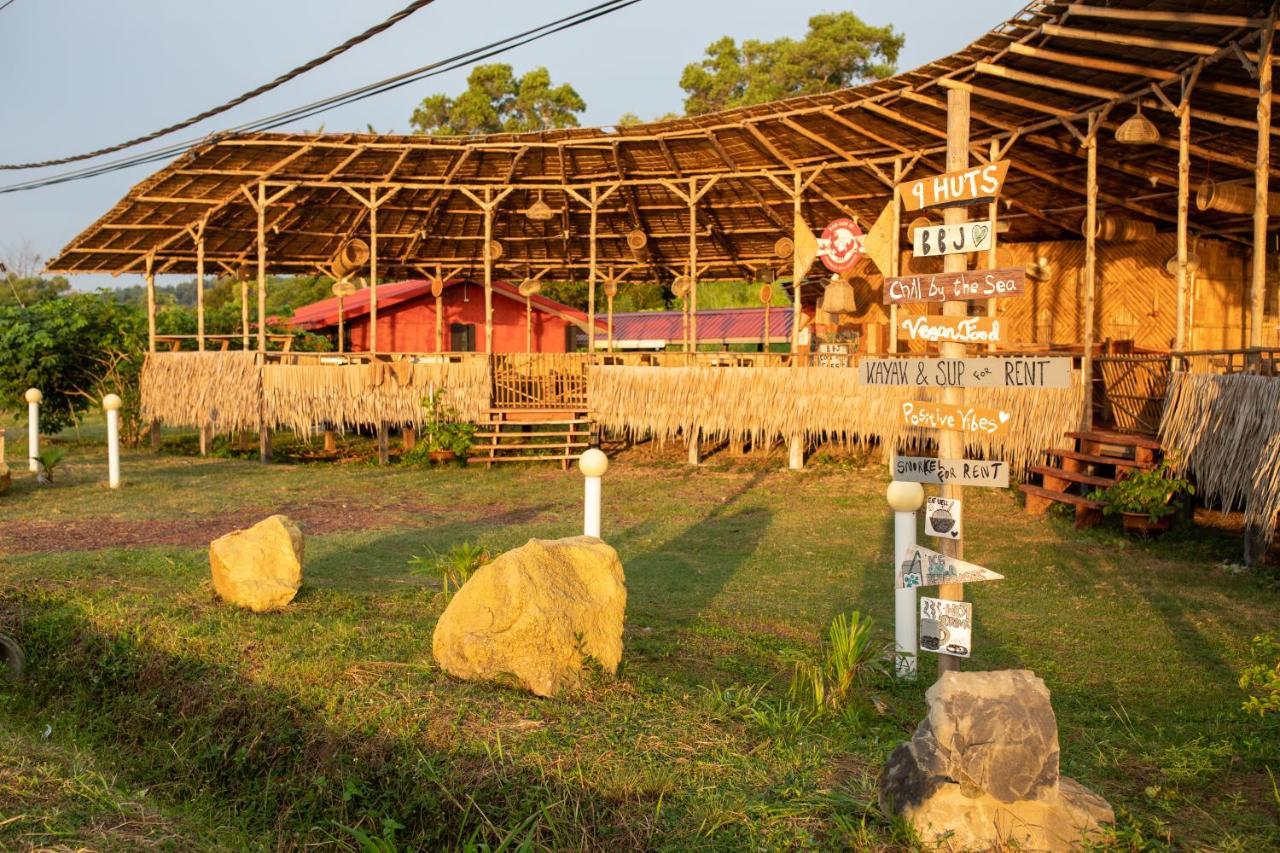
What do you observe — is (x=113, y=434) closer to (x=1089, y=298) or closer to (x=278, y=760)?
(x=278, y=760)

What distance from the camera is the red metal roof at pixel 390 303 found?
26.0 meters

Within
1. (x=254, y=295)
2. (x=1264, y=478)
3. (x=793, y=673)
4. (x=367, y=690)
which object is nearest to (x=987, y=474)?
(x=793, y=673)

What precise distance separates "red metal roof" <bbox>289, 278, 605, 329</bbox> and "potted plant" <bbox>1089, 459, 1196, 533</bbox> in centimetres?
1695

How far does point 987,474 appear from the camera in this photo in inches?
237

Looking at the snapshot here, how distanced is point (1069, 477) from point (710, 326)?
2649 centimetres

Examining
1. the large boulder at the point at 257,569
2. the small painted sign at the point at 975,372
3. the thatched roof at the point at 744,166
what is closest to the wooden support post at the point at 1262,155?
the thatched roof at the point at 744,166

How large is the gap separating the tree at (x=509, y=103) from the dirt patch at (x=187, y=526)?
26.4 m

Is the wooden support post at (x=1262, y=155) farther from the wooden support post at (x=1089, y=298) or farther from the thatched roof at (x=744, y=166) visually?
the wooden support post at (x=1089, y=298)

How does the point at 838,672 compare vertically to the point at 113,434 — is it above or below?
below

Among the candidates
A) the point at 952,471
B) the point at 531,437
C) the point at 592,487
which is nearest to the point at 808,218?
the point at 531,437

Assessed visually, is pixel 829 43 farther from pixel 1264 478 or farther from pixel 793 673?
pixel 793 673

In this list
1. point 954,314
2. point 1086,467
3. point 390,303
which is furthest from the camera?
point 390,303

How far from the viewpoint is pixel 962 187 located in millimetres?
6320

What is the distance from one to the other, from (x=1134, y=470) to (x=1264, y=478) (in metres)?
2.20
